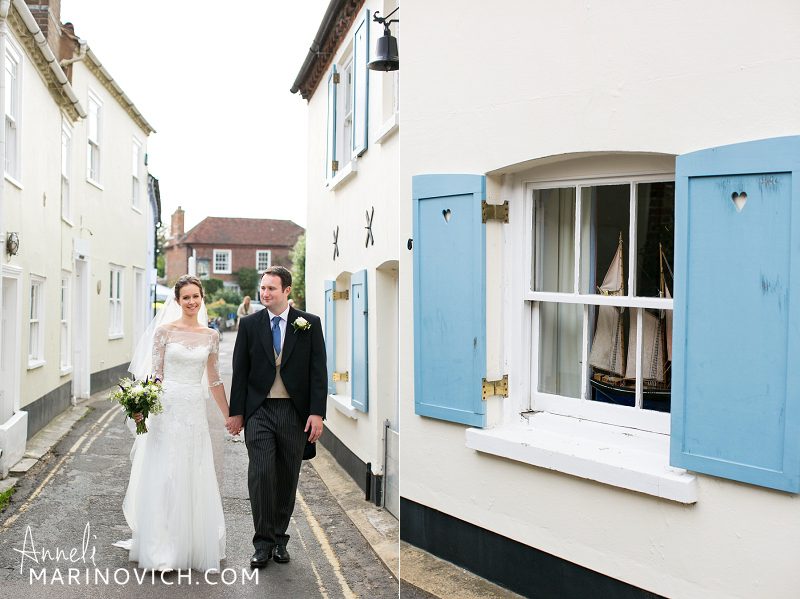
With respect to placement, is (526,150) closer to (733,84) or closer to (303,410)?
(733,84)

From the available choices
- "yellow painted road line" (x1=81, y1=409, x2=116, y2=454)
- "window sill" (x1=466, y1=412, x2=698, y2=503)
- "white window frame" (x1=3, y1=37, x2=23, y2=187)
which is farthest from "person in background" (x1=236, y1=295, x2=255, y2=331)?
"white window frame" (x1=3, y1=37, x2=23, y2=187)

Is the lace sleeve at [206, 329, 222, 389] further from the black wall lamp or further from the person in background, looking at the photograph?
the black wall lamp

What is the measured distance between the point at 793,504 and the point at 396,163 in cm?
172

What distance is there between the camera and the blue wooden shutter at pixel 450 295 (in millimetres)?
2490

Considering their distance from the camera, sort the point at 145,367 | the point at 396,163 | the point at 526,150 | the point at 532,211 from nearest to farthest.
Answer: the point at 526,150, the point at 532,211, the point at 396,163, the point at 145,367

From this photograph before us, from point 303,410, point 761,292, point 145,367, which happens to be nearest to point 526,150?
point 761,292

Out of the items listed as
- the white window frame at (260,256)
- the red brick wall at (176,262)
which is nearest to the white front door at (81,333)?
the red brick wall at (176,262)

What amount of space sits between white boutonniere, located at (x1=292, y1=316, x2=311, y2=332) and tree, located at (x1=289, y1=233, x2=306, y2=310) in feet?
1.30

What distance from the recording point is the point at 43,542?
9.95 ft

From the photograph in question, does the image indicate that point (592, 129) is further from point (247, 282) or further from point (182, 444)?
point (182, 444)

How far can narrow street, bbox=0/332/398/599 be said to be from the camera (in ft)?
9.16

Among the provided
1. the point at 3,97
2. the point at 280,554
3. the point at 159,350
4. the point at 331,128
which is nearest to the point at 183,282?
the point at 159,350

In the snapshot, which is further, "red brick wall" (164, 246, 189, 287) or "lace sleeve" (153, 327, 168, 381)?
"red brick wall" (164, 246, 189, 287)

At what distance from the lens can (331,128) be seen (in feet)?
11.7
